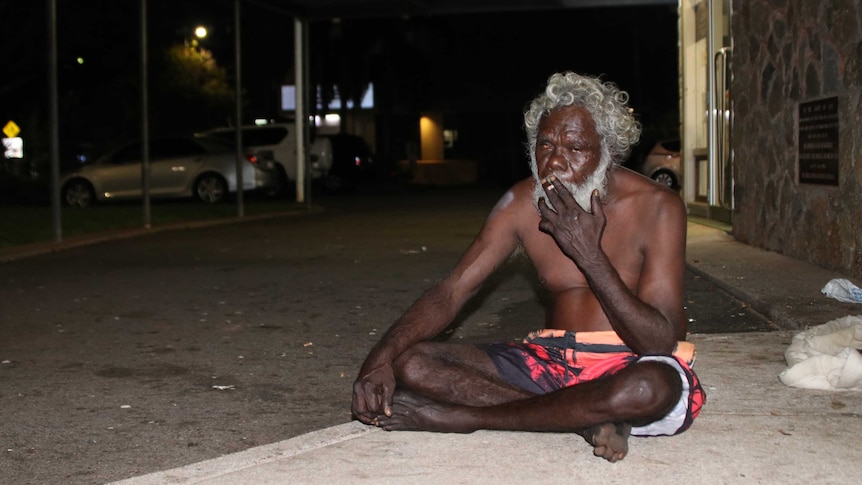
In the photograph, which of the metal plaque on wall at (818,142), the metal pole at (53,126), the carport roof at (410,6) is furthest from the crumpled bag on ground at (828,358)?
the carport roof at (410,6)

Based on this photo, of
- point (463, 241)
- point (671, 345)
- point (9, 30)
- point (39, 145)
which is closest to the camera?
point (671, 345)

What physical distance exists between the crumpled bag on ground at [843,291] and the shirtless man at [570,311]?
4182 mm

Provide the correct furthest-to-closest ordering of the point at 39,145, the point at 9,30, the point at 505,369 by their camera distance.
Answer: the point at 39,145, the point at 9,30, the point at 505,369

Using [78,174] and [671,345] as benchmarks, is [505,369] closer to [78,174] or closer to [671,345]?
[671,345]

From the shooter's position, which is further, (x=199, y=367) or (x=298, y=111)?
(x=298, y=111)

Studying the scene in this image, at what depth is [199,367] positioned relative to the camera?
22.3 ft

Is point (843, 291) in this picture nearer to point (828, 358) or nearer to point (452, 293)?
point (828, 358)

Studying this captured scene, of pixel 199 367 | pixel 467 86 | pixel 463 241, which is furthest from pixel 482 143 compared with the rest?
pixel 199 367

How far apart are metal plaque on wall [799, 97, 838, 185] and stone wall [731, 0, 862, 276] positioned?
0.09 metres

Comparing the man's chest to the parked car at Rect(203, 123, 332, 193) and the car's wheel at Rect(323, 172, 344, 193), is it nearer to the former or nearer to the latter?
the parked car at Rect(203, 123, 332, 193)

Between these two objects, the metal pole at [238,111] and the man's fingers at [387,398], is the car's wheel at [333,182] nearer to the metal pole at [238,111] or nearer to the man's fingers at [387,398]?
the metal pole at [238,111]

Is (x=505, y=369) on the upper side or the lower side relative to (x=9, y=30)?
lower

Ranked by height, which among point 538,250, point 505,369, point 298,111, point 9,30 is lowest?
point 505,369

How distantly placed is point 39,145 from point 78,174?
10.3 m
